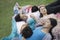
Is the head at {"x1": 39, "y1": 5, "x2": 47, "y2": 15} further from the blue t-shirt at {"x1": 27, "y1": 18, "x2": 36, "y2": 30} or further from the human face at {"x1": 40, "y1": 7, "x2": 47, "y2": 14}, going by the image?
the blue t-shirt at {"x1": 27, "y1": 18, "x2": 36, "y2": 30}

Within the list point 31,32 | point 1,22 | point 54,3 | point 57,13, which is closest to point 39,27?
point 31,32

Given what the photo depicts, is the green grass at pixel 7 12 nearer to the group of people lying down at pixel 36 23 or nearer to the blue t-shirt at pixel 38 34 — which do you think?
the group of people lying down at pixel 36 23

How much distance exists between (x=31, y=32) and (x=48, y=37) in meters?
0.13

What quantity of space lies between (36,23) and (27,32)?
12cm

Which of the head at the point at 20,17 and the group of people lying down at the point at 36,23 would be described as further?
the head at the point at 20,17

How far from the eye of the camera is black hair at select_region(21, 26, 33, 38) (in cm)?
135

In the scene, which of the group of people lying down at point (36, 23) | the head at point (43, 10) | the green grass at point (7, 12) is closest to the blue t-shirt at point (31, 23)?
the group of people lying down at point (36, 23)

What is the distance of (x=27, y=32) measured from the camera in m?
1.36

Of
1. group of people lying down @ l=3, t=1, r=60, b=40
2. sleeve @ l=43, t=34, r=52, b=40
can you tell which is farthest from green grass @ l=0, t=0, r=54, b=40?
sleeve @ l=43, t=34, r=52, b=40

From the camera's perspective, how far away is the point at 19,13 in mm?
1563

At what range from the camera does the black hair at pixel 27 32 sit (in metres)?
1.35

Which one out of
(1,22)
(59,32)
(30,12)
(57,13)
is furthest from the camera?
(1,22)

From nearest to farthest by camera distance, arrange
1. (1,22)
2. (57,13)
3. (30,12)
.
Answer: (57,13)
(30,12)
(1,22)

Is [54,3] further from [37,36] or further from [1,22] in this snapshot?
[1,22]
